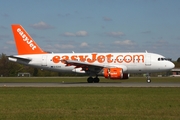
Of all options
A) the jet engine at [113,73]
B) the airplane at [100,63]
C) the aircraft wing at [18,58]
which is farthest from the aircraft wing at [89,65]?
the aircraft wing at [18,58]

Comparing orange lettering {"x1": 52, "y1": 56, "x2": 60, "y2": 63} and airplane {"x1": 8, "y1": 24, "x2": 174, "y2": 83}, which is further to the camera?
orange lettering {"x1": 52, "y1": 56, "x2": 60, "y2": 63}

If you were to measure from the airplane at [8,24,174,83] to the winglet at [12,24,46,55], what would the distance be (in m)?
0.46

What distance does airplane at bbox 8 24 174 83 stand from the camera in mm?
45128

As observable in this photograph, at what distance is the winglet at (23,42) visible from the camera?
50.9m

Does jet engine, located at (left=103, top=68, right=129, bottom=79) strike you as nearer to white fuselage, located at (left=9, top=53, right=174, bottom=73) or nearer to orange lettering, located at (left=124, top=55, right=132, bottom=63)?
orange lettering, located at (left=124, top=55, right=132, bottom=63)

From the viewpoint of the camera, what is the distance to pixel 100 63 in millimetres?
46750

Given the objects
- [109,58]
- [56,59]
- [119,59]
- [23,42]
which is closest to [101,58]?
[109,58]

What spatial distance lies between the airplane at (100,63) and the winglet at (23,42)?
46 centimetres

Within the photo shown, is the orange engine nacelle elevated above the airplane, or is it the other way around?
the airplane

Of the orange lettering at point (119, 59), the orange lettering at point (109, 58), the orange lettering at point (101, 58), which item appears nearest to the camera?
the orange lettering at point (119, 59)

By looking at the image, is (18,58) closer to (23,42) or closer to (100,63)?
(23,42)

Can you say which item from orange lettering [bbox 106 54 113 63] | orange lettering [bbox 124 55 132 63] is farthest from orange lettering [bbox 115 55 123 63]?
orange lettering [bbox 106 54 113 63]

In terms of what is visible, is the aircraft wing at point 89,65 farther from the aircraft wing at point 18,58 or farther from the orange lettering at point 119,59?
A: the aircraft wing at point 18,58
